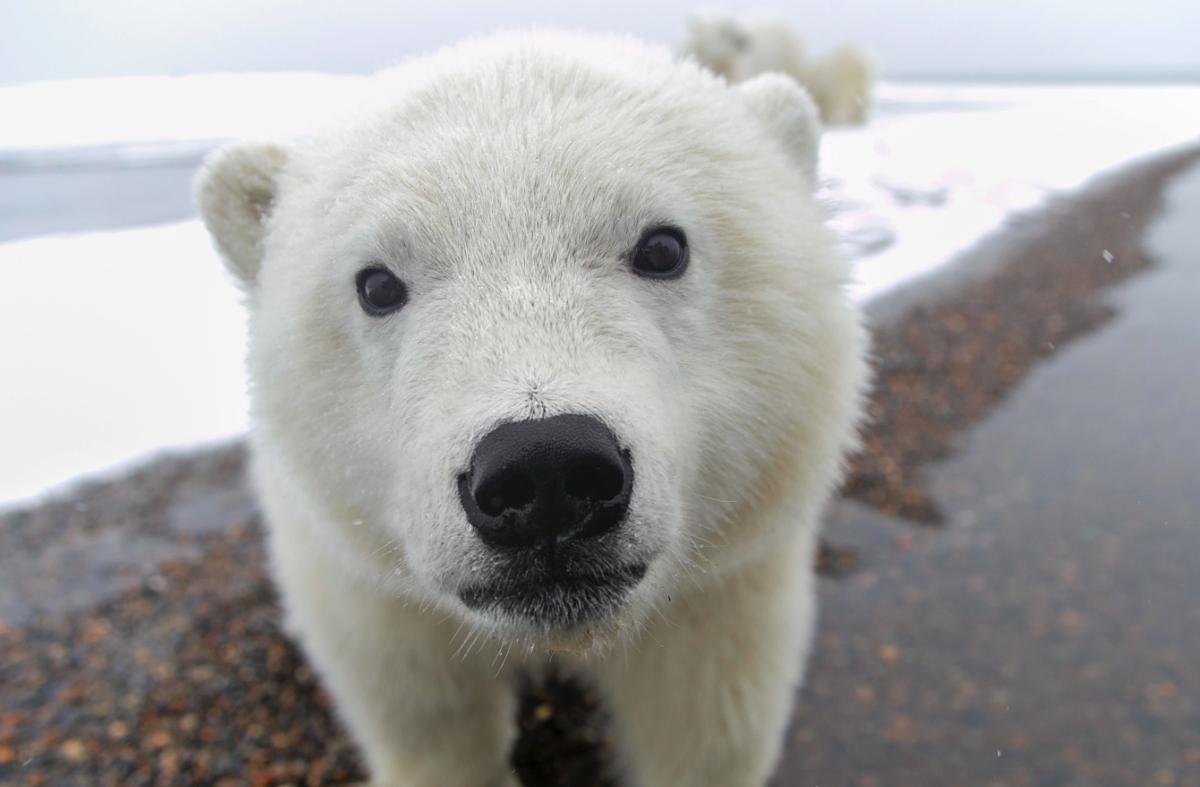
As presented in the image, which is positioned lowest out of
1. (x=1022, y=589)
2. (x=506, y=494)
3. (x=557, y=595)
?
(x=1022, y=589)

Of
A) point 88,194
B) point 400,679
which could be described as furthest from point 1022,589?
point 88,194

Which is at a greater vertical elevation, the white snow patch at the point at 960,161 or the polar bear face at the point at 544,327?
the polar bear face at the point at 544,327

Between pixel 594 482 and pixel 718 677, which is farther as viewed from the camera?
pixel 718 677

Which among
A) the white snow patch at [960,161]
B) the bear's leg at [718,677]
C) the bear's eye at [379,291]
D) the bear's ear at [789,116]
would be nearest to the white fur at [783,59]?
the white snow patch at [960,161]

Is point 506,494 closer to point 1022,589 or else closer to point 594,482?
point 594,482

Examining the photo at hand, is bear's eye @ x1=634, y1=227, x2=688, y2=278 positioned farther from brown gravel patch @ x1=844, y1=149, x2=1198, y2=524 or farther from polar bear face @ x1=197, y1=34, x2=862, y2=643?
brown gravel patch @ x1=844, y1=149, x2=1198, y2=524

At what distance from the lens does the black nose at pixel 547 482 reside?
3.01 feet

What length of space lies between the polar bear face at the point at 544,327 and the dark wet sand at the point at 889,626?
1020mm

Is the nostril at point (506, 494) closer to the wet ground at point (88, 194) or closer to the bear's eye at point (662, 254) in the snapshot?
the bear's eye at point (662, 254)

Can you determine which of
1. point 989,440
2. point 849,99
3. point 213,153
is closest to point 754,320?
point 213,153

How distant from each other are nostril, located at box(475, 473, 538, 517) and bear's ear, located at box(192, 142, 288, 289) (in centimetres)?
99

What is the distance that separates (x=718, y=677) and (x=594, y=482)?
1018mm

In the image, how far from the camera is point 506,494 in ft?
3.12

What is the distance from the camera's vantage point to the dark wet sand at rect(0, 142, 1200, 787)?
2.14m
